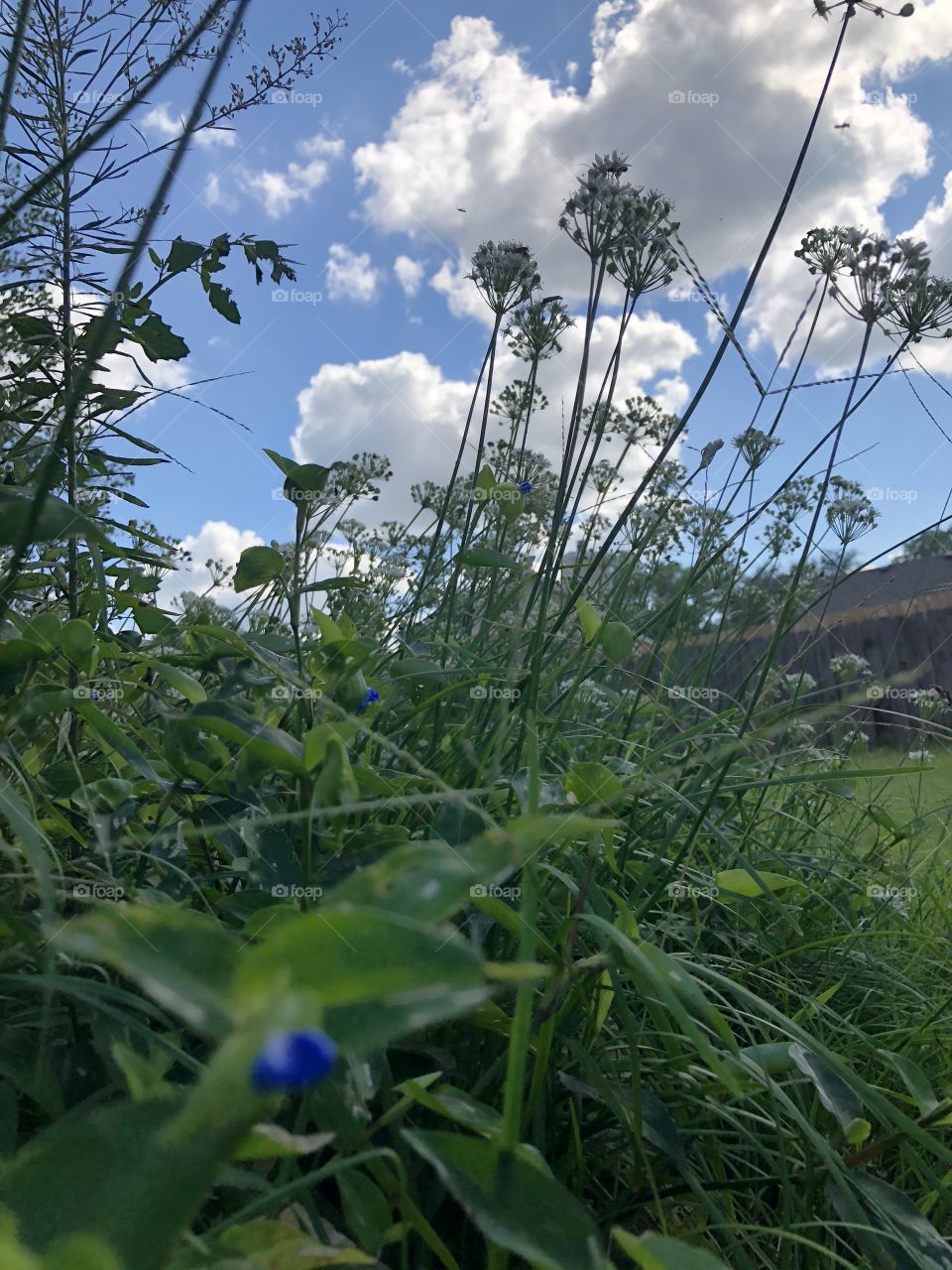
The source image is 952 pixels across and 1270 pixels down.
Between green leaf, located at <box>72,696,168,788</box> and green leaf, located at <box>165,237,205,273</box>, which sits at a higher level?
green leaf, located at <box>165,237,205,273</box>

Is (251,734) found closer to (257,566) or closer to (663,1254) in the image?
(257,566)

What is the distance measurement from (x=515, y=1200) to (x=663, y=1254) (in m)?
0.07

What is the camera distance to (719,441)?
2340 millimetres

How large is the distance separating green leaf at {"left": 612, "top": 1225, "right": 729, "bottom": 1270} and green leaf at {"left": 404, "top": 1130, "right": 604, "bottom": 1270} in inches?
1.0

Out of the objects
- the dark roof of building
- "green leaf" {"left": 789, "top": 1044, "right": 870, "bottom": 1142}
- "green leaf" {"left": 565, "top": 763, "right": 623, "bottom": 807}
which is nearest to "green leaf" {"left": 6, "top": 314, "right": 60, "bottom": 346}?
"green leaf" {"left": 565, "top": 763, "right": 623, "bottom": 807}

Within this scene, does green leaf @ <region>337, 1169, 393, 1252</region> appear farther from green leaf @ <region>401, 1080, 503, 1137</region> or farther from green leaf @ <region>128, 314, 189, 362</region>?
green leaf @ <region>128, 314, 189, 362</region>

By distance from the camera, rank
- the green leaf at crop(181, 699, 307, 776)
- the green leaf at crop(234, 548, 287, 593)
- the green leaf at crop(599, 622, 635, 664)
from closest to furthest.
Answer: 1. the green leaf at crop(181, 699, 307, 776)
2. the green leaf at crop(234, 548, 287, 593)
3. the green leaf at crop(599, 622, 635, 664)

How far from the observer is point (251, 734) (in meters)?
0.71

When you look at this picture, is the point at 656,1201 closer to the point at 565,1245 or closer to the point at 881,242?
the point at 565,1245

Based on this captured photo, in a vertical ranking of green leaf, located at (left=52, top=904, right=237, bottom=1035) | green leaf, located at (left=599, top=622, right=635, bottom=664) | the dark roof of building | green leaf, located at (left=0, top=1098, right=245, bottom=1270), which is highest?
the dark roof of building

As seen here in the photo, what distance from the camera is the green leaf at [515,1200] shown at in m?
0.45

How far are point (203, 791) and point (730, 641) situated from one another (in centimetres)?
142

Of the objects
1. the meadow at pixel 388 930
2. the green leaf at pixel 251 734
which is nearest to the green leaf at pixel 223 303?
the meadow at pixel 388 930

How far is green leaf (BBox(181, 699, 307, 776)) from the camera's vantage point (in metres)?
0.69
